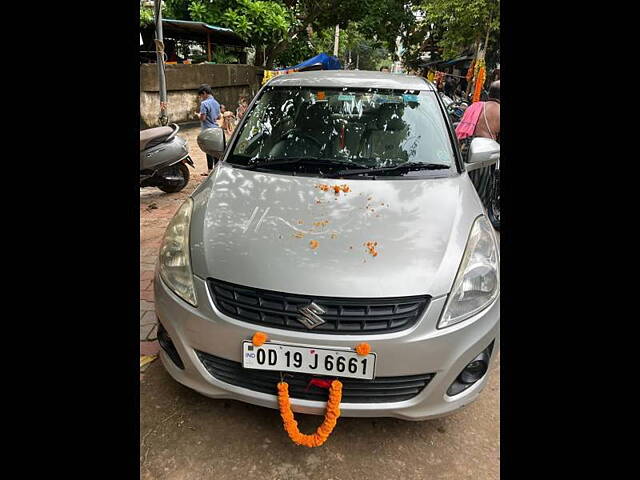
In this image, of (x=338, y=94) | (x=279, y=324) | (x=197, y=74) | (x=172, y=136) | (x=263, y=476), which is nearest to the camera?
(x=279, y=324)

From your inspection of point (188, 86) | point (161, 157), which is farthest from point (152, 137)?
point (188, 86)

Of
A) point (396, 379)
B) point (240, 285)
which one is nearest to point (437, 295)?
point (396, 379)

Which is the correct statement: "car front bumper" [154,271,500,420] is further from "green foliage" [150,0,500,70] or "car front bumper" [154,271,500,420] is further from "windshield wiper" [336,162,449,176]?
"green foliage" [150,0,500,70]

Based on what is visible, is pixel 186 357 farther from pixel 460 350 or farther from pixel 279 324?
pixel 460 350

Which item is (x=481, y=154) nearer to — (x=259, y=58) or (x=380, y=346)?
(x=380, y=346)

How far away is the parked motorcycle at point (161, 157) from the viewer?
5.05 metres

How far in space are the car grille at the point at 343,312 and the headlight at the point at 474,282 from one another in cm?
12

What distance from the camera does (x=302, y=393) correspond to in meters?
1.70

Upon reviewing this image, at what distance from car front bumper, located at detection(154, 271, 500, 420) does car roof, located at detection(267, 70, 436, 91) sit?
1.74 meters

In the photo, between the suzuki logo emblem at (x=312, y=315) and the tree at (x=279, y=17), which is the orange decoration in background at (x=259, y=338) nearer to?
the suzuki logo emblem at (x=312, y=315)

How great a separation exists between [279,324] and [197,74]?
11350 millimetres

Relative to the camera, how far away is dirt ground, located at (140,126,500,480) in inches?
70.1

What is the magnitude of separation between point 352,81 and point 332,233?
151 cm

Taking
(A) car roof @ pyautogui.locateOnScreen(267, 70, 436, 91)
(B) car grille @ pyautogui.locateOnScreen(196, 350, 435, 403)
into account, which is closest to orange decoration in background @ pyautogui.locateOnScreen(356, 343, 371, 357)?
(B) car grille @ pyautogui.locateOnScreen(196, 350, 435, 403)
